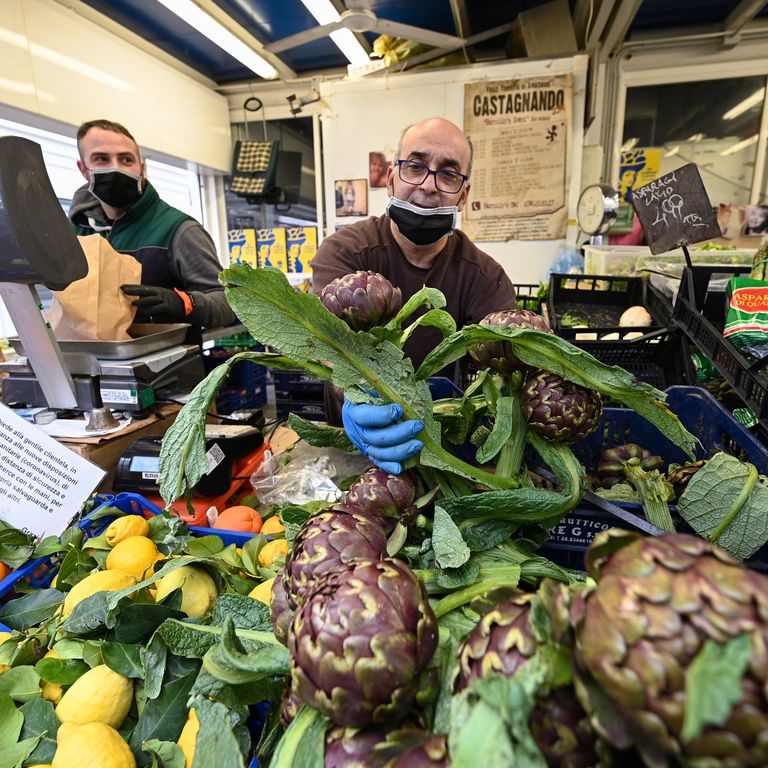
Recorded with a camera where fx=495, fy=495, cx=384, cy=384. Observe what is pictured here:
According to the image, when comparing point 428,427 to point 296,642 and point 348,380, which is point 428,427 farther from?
point 296,642

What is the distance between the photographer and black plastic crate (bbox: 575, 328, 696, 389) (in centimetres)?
123

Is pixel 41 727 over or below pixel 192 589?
below

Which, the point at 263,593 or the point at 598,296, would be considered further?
the point at 598,296

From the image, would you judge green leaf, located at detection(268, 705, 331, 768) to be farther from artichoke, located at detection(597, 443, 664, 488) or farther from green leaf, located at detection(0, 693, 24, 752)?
artichoke, located at detection(597, 443, 664, 488)

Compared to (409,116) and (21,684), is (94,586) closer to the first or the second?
(21,684)

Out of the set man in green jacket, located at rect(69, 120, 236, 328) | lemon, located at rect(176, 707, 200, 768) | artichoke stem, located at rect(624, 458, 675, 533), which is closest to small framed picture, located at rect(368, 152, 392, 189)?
man in green jacket, located at rect(69, 120, 236, 328)

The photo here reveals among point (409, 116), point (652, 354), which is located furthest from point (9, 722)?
point (409, 116)

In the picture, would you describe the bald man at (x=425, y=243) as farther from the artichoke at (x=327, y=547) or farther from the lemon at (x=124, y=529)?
the artichoke at (x=327, y=547)

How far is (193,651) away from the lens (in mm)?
589

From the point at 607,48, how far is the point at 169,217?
306 cm

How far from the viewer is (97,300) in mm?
1399

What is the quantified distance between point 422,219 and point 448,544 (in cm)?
115

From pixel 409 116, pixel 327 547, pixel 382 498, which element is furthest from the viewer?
pixel 409 116

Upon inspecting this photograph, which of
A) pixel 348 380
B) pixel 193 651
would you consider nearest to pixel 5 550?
pixel 193 651
